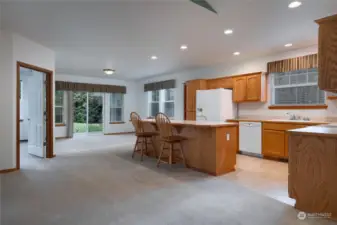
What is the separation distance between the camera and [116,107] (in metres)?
9.63

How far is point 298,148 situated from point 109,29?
3.27 meters

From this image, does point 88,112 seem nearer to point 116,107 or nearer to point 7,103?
point 116,107

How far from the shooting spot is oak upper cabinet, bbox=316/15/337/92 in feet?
6.88

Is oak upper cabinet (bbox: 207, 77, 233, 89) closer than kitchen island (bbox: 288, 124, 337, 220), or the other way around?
kitchen island (bbox: 288, 124, 337, 220)

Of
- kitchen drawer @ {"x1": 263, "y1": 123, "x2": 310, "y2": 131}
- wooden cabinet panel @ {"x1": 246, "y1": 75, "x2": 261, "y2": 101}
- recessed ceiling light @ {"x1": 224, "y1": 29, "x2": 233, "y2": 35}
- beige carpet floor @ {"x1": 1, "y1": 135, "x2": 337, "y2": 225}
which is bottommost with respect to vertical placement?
beige carpet floor @ {"x1": 1, "y1": 135, "x2": 337, "y2": 225}

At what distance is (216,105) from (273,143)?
5.44 ft

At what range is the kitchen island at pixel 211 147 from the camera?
11.6 feet

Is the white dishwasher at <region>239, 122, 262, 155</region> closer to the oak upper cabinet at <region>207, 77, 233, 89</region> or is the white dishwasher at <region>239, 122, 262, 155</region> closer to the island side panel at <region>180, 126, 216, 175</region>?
the oak upper cabinet at <region>207, 77, 233, 89</region>

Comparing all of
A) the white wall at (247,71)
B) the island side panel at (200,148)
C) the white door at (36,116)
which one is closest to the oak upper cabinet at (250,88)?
the white wall at (247,71)

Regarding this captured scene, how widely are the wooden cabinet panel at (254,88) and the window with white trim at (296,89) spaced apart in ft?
1.24

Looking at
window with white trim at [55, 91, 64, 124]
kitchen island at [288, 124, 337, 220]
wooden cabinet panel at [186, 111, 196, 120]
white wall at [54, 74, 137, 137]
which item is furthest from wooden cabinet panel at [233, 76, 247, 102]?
window with white trim at [55, 91, 64, 124]

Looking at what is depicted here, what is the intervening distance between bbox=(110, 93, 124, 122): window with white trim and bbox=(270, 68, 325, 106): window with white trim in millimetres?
6481

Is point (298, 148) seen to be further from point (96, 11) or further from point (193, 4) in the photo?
point (96, 11)

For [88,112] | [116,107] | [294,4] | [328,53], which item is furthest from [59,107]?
[328,53]
